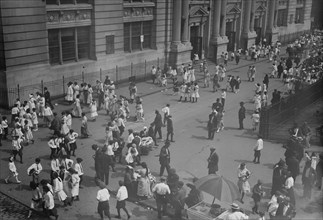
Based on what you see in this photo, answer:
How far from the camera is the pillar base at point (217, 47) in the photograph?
44.2 metres

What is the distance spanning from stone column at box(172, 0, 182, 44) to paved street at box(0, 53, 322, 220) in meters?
11.2

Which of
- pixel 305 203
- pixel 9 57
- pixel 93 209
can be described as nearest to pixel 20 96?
pixel 9 57

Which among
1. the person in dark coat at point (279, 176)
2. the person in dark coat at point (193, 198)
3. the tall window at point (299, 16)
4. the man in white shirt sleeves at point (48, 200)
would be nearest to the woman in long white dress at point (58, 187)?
the man in white shirt sleeves at point (48, 200)

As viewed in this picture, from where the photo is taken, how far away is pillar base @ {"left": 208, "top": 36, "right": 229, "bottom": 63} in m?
44.2

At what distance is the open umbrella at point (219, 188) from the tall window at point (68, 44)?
19.1 metres

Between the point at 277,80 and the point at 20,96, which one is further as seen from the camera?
the point at 277,80

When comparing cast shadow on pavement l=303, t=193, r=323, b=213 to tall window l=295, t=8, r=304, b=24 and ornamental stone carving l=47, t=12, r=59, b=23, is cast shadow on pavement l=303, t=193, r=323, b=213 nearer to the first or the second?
ornamental stone carving l=47, t=12, r=59, b=23

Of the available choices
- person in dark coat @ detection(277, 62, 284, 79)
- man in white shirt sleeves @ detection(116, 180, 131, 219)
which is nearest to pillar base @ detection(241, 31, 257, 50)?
person in dark coat @ detection(277, 62, 284, 79)

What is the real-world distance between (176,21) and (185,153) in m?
21.4

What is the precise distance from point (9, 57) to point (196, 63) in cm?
2151

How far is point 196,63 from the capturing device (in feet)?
138

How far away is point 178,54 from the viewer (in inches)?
1519

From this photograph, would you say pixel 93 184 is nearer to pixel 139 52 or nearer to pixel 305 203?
pixel 305 203

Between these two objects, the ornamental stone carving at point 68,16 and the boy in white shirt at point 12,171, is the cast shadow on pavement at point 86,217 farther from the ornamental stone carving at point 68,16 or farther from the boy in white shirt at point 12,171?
the ornamental stone carving at point 68,16
